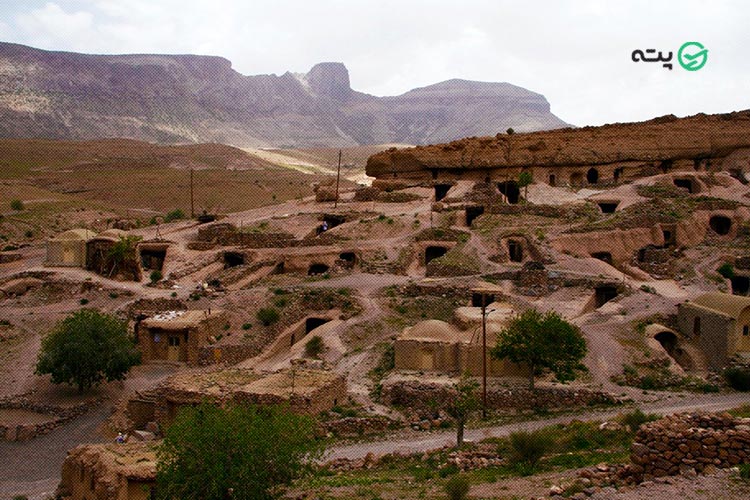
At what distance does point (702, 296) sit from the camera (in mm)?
28750

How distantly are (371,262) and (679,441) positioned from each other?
26922 mm

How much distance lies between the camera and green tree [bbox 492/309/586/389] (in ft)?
77.8

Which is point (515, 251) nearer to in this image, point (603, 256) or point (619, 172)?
point (603, 256)

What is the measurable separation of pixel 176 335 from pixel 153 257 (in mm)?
13038

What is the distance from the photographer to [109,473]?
1709cm

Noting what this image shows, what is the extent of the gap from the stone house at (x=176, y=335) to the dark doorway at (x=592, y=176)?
32025mm

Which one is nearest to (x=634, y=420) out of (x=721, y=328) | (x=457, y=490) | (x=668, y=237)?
(x=457, y=490)

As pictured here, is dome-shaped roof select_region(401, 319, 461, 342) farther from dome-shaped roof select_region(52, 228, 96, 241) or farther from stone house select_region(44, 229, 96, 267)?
dome-shaped roof select_region(52, 228, 96, 241)

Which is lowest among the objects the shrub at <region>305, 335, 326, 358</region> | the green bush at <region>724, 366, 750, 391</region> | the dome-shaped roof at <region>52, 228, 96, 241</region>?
the shrub at <region>305, 335, 326, 358</region>

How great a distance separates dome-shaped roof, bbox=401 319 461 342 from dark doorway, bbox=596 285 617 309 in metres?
8.02

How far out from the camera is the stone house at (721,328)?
26.4 meters

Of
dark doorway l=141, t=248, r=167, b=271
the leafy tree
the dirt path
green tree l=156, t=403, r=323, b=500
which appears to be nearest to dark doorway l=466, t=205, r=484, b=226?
dark doorway l=141, t=248, r=167, b=271

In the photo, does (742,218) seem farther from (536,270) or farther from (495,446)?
(495,446)

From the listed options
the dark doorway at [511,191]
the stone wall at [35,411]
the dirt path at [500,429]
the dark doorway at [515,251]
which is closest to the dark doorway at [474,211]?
the dark doorway at [511,191]
